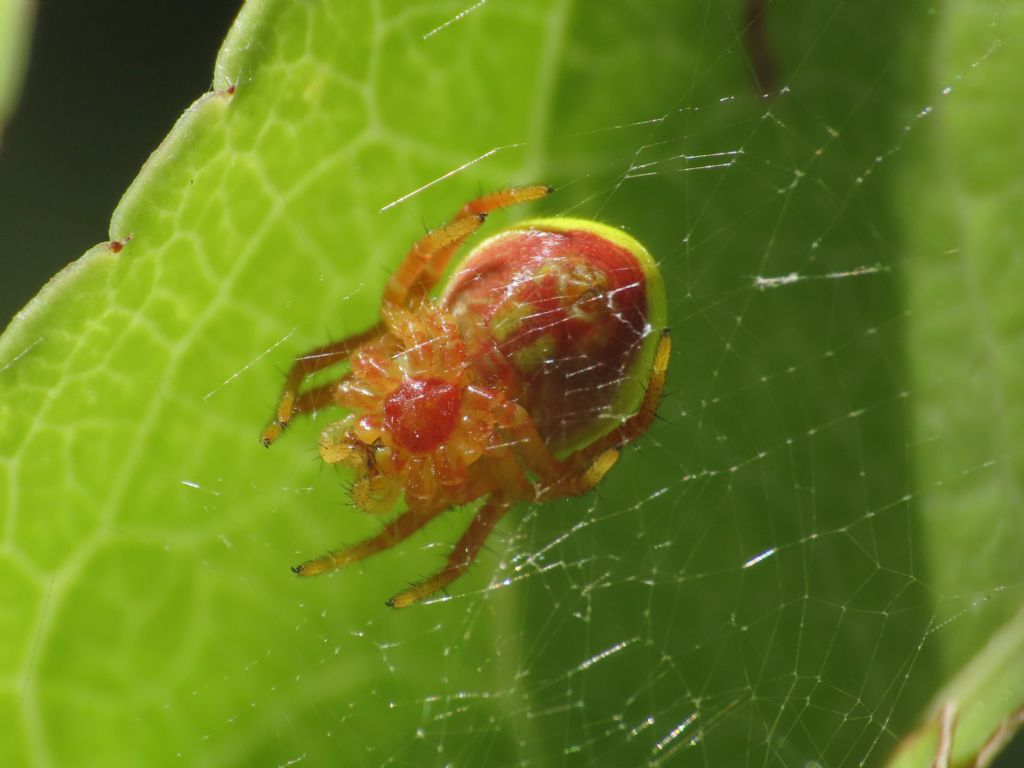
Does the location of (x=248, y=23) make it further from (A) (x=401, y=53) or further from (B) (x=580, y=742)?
(B) (x=580, y=742)

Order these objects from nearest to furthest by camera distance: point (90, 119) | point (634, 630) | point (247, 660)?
point (247, 660)
point (634, 630)
point (90, 119)

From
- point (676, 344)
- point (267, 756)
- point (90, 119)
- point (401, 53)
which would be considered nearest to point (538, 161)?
point (401, 53)

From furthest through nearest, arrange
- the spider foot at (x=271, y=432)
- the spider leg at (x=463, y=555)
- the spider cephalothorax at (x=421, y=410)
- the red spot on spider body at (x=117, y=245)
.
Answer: the spider cephalothorax at (x=421, y=410), the spider leg at (x=463, y=555), the spider foot at (x=271, y=432), the red spot on spider body at (x=117, y=245)

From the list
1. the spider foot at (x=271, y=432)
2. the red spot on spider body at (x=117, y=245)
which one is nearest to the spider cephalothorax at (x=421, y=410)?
the spider foot at (x=271, y=432)

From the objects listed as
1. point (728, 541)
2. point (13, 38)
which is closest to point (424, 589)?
point (728, 541)

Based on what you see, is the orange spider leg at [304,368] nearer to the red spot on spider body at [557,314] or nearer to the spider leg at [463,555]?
the red spot on spider body at [557,314]

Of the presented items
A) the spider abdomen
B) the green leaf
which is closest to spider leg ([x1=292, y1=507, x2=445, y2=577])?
the spider abdomen

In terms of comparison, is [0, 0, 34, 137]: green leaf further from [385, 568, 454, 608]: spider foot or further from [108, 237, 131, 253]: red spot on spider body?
[385, 568, 454, 608]: spider foot
